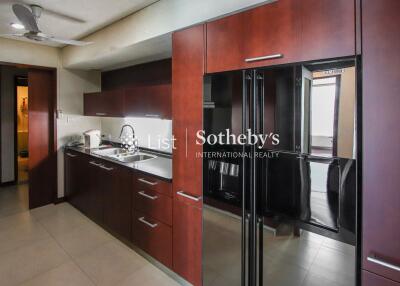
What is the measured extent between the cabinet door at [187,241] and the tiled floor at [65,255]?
0.24 meters

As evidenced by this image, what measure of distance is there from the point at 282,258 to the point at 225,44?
4.41ft

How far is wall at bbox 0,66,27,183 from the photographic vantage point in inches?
172

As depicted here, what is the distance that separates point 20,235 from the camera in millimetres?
2701

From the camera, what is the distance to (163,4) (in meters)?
1.89

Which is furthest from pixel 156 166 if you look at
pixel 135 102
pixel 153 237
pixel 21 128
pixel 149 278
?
pixel 21 128

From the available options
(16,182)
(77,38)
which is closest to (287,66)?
(77,38)

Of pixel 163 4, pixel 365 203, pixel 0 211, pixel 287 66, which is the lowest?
pixel 0 211

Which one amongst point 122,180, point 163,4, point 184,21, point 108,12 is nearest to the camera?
point 184,21

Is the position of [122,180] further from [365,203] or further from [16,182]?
[16,182]

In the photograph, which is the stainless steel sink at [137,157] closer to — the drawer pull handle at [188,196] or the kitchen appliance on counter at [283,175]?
the drawer pull handle at [188,196]

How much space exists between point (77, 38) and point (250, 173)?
2739 mm

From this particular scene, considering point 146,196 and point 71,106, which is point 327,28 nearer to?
point 146,196

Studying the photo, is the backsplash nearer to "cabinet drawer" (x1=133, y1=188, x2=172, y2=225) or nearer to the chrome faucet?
the chrome faucet

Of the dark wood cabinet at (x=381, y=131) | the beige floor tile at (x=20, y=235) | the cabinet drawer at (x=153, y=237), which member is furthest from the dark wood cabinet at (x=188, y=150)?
the beige floor tile at (x=20, y=235)
